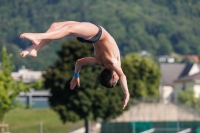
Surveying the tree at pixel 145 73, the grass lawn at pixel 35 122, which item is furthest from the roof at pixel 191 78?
the grass lawn at pixel 35 122

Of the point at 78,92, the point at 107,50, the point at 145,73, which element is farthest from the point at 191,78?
the point at 107,50

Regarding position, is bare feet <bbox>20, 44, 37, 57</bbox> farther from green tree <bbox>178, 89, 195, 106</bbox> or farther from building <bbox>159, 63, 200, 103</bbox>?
building <bbox>159, 63, 200, 103</bbox>

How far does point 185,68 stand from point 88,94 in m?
98.8

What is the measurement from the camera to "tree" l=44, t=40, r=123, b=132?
51947 mm

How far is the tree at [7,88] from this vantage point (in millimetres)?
42562

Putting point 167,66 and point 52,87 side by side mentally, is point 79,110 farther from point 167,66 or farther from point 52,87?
point 167,66

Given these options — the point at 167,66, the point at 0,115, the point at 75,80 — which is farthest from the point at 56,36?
the point at 167,66

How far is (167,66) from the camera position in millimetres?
159500

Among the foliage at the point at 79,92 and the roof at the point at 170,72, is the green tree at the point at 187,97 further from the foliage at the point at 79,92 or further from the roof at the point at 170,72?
the foliage at the point at 79,92

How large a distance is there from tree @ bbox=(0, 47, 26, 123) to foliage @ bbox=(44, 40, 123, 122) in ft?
26.6

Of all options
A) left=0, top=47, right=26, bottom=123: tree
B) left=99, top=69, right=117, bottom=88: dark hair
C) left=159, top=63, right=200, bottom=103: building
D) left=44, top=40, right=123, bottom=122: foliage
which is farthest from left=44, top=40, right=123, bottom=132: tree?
left=159, top=63, right=200, bottom=103: building

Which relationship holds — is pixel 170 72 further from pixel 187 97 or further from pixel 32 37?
pixel 32 37

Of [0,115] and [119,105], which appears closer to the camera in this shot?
[0,115]

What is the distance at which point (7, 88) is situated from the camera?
43406mm
